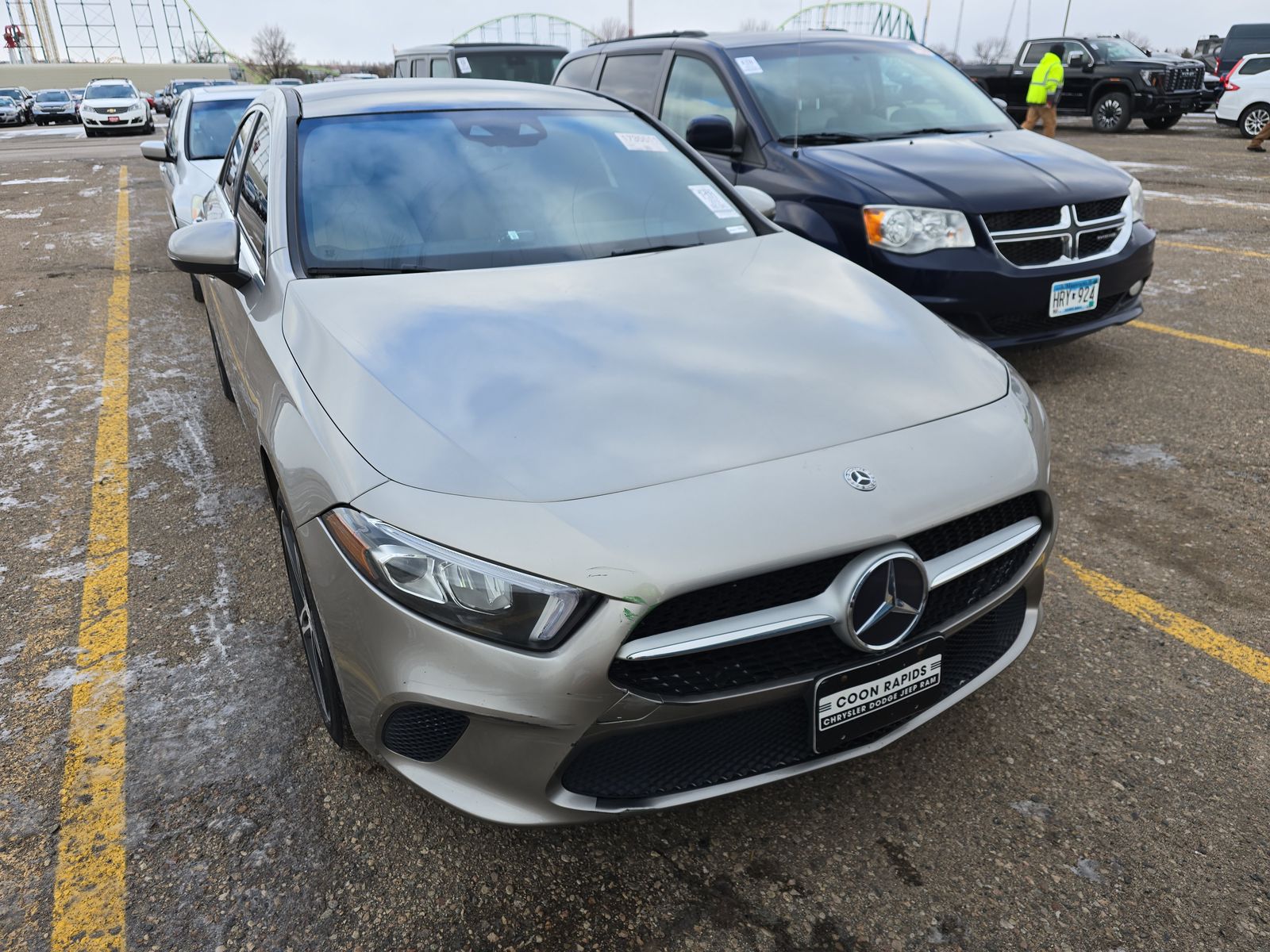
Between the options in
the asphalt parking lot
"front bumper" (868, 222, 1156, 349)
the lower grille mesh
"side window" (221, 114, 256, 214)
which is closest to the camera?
the lower grille mesh

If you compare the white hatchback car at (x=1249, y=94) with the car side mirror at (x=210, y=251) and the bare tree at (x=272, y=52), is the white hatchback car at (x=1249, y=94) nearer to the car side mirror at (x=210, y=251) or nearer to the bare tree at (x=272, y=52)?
the car side mirror at (x=210, y=251)

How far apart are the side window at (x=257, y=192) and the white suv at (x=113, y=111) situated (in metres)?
26.7

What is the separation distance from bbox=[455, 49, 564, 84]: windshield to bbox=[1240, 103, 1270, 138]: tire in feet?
38.3

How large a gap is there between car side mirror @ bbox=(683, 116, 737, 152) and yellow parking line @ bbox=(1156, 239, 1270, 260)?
454 centimetres

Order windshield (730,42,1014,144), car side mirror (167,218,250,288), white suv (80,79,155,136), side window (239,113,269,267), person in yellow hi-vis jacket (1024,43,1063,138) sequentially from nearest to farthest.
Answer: car side mirror (167,218,250,288) < side window (239,113,269,267) < windshield (730,42,1014,144) < person in yellow hi-vis jacket (1024,43,1063,138) < white suv (80,79,155,136)

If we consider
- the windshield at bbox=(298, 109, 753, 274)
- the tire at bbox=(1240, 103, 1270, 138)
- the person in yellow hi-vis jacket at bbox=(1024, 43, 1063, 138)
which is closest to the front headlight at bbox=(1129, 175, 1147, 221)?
the windshield at bbox=(298, 109, 753, 274)

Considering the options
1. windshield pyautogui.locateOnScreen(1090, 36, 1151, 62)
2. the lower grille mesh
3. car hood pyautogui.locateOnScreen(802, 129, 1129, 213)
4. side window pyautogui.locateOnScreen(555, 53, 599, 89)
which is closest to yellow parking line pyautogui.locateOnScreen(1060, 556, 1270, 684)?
the lower grille mesh

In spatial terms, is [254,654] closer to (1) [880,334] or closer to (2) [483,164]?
(2) [483,164]

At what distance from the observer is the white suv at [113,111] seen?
25.2 meters

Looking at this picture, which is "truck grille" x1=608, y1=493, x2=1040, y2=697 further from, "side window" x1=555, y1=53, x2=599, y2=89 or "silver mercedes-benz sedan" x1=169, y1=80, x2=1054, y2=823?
"side window" x1=555, y1=53, x2=599, y2=89

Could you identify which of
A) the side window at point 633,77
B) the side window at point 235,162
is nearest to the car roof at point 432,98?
the side window at point 235,162

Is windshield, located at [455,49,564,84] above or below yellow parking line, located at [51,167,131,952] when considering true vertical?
above

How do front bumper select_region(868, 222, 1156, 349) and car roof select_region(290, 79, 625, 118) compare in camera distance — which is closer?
car roof select_region(290, 79, 625, 118)

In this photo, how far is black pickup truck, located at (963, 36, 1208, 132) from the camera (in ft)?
55.9
